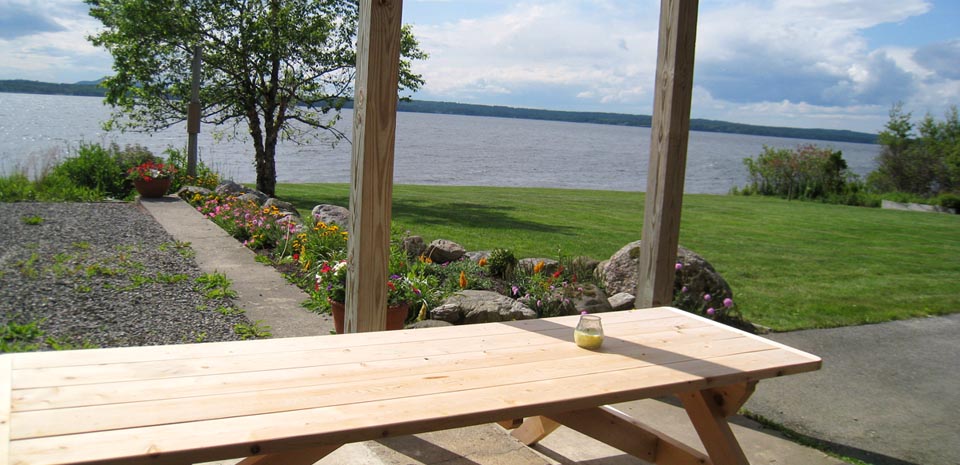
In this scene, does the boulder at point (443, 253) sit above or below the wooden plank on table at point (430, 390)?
below

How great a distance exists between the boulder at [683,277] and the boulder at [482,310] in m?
1.13

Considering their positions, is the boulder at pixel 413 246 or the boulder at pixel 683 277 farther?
the boulder at pixel 413 246

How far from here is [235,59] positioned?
12.5 metres

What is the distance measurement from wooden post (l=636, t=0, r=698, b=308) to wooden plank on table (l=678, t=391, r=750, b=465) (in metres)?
1.12

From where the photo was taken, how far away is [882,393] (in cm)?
443

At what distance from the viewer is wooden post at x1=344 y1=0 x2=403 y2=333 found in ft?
9.69

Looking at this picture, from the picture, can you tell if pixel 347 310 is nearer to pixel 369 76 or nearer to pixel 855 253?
pixel 369 76

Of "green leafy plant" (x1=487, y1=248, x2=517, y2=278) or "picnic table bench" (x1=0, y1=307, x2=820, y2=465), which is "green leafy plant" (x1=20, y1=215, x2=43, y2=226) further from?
"picnic table bench" (x1=0, y1=307, x2=820, y2=465)

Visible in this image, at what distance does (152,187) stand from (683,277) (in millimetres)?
7675

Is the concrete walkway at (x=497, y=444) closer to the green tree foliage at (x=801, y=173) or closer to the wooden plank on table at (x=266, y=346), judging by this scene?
the wooden plank on table at (x=266, y=346)

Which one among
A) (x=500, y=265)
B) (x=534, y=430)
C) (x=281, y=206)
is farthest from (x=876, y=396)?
(x=281, y=206)

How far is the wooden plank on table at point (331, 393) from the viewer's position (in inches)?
66.9

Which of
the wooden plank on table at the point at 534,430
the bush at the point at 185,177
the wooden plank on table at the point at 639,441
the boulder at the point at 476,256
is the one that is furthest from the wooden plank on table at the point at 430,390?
the bush at the point at 185,177

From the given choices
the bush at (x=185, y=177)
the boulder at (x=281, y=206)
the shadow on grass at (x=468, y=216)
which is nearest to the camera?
the boulder at (x=281, y=206)
